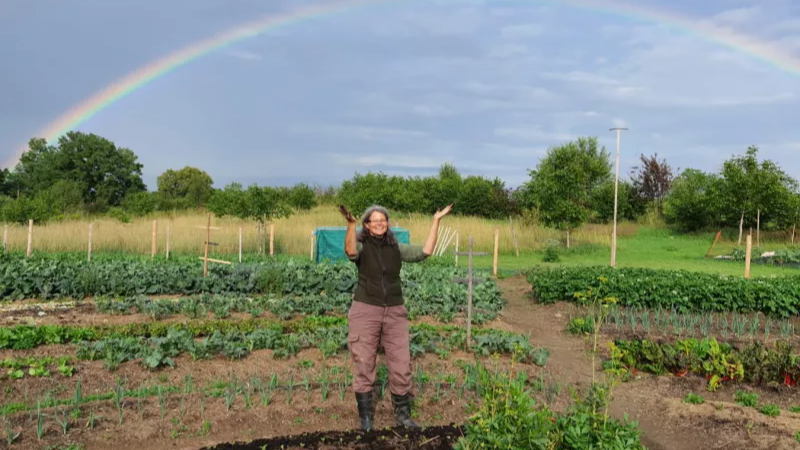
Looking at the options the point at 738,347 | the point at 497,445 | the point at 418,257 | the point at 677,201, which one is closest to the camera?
the point at 497,445

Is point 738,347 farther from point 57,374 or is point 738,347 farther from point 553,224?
point 553,224

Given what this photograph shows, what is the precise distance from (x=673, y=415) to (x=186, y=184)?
51520 mm

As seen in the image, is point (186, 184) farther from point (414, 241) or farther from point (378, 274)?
point (378, 274)

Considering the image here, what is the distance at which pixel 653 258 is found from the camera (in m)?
24.2

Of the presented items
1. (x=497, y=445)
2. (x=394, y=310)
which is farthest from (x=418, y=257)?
(x=497, y=445)

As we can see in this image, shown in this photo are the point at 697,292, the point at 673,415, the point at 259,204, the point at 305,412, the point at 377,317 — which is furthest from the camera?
the point at 259,204

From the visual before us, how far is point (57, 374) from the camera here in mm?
6469


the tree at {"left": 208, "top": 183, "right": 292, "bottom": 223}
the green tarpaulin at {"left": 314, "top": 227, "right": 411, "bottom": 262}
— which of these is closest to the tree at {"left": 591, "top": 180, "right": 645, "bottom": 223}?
the tree at {"left": 208, "top": 183, "right": 292, "bottom": 223}

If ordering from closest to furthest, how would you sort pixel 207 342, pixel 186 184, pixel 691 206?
pixel 207 342
pixel 691 206
pixel 186 184

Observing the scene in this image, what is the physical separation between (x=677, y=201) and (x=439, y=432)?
3587cm

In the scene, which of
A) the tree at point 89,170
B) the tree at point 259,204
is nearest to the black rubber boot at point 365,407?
the tree at point 259,204

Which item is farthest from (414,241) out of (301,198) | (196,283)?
(301,198)

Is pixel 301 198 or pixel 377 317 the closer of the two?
pixel 377 317

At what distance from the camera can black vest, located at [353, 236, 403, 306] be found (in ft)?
16.7
